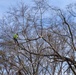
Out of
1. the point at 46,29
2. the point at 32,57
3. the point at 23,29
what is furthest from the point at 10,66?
the point at 46,29

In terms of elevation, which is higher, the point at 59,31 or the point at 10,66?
the point at 59,31

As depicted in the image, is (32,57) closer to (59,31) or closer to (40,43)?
(40,43)

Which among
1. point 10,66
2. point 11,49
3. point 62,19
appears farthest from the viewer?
point 10,66

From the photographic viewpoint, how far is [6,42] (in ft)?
76.5

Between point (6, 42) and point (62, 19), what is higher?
point (62, 19)

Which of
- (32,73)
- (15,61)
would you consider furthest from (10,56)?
(32,73)

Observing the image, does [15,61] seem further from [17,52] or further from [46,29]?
[46,29]

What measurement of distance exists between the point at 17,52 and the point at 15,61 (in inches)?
90.5

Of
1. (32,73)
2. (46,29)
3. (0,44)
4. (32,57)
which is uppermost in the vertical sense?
(46,29)

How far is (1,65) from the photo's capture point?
2833 cm

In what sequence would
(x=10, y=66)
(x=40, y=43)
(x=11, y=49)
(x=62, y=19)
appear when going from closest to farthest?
(x=62, y=19) < (x=11, y=49) < (x=40, y=43) < (x=10, y=66)

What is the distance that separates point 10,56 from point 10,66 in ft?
5.77

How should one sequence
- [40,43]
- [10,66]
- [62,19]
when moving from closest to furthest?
[62,19] < [40,43] < [10,66]

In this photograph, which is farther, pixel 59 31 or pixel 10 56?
pixel 10 56
